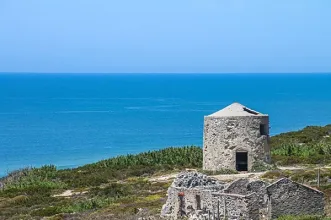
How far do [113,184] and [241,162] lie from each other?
7784 mm

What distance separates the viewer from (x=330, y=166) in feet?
132

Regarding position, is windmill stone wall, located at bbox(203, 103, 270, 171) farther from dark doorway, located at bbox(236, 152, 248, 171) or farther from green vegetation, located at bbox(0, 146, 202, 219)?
green vegetation, located at bbox(0, 146, 202, 219)

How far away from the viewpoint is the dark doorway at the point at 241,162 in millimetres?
41147

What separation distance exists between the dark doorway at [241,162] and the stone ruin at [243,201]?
14444mm

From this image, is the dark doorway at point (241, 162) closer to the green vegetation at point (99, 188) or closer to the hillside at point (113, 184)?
the hillside at point (113, 184)

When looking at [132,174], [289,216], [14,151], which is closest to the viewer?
[289,216]

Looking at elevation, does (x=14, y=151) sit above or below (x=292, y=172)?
below

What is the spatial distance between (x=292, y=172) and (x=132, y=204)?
1020 cm

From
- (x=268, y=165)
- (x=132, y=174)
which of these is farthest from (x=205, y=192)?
(x=132, y=174)

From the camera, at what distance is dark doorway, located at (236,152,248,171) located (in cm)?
4115

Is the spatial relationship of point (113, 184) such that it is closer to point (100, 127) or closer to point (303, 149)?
point (303, 149)

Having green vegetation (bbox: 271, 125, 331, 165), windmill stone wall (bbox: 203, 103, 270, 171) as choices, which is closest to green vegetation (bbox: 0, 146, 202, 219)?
windmill stone wall (bbox: 203, 103, 270, 171)

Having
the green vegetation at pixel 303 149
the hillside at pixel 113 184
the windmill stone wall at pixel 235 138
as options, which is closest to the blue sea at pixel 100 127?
the hillside at pixel 113 184

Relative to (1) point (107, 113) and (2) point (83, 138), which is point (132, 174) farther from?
(1) point (107, 113)
